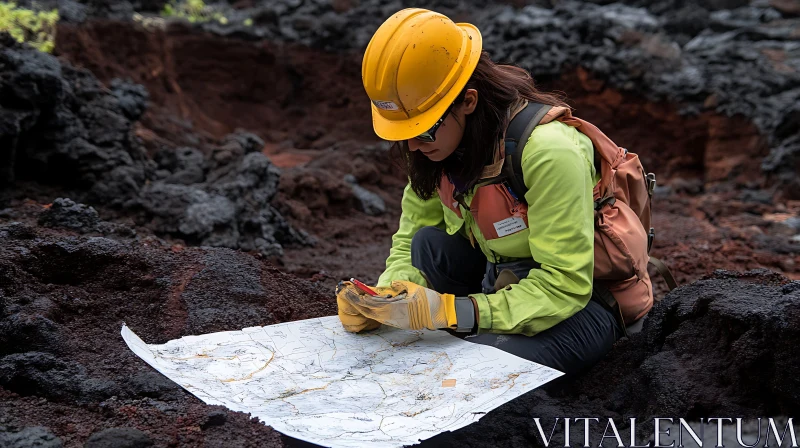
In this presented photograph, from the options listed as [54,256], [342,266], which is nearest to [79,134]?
[342,266]

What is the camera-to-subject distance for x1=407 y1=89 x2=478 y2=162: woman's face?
8.21ft

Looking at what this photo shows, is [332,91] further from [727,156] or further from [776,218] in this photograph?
[776,218]

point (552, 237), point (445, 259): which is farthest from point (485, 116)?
point (445, 259)

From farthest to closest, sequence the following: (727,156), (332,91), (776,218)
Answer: (332,91)
(727,156)
(776,218)

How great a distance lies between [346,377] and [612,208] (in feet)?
3.50

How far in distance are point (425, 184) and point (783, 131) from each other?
6.15m

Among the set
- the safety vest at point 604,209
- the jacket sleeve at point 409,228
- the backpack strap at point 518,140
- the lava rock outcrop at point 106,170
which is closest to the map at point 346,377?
the jacket sleeve at point 409,228

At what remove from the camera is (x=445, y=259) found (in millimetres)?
3066

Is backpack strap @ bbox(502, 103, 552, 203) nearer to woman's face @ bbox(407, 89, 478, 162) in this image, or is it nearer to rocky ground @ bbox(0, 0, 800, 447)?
woman's face @ bbox(407, 89, 478, 162)

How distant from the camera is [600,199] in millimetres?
2637

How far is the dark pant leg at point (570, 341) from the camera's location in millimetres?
2555

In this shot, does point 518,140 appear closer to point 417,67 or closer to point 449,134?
point 449,134

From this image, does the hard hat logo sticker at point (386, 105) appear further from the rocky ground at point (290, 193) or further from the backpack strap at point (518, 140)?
the rocky ground at point (290, 193)

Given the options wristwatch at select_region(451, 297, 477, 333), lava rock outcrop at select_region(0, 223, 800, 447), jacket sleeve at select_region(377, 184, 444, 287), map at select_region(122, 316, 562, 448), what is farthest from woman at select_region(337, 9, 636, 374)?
jacket sleeve at select_region(377, 184, 444, 287)
